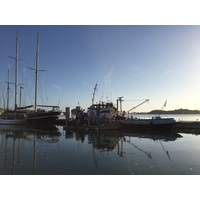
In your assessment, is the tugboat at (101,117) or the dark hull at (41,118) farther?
the dark hull at (41,118)

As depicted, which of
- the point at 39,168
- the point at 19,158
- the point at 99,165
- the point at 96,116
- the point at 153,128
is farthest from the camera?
the point at 96,116

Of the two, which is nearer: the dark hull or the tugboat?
the tugboat

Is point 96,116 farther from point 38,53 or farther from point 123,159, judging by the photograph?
point 123,159

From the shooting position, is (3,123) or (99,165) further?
(3,123)

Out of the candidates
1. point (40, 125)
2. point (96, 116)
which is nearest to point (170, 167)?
point (96, 116)

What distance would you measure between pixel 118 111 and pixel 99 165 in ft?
128

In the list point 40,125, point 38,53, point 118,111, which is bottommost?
point 40,125

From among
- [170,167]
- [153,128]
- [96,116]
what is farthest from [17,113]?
[170,167]

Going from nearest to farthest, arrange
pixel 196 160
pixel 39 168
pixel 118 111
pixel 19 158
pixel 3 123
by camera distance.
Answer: pixel 39 168 → pixel 196 160 → pixel 19 158 → pixel 118 111 → pixel 3 123

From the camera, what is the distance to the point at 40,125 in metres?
56.1

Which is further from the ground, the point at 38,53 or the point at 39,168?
the point at 38,53

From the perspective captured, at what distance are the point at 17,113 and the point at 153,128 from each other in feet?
149

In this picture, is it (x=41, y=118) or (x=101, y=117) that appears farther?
(x=41, y=118)

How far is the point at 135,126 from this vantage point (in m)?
43.1
